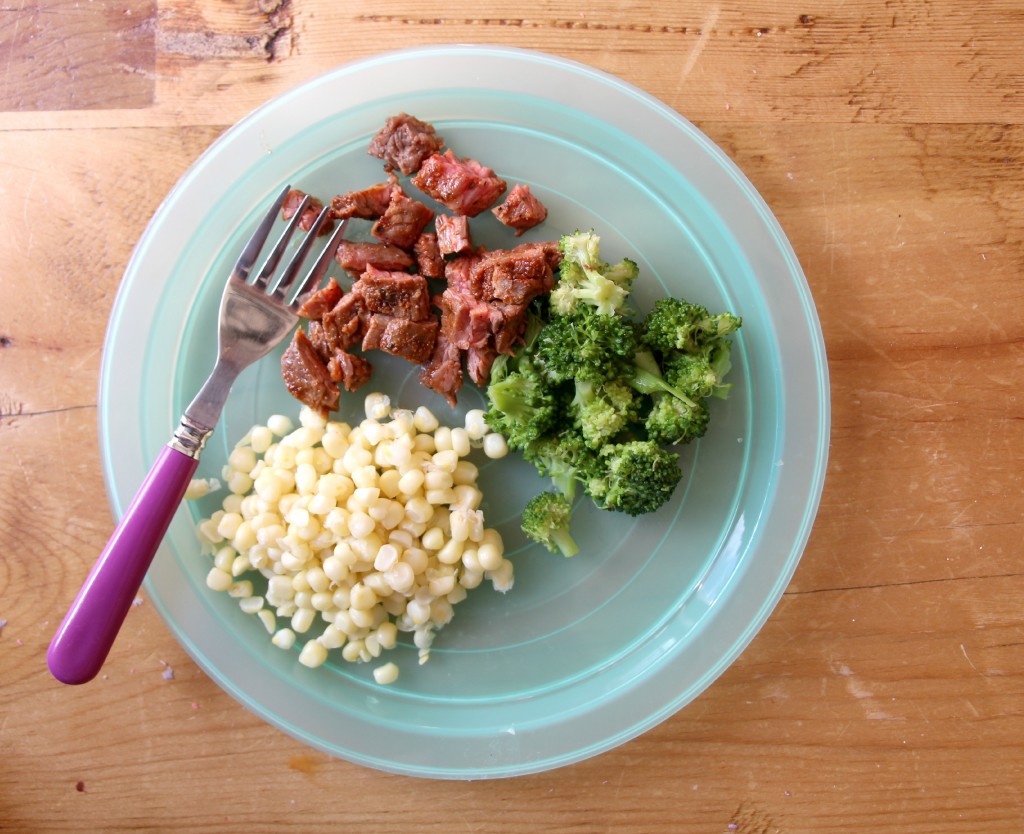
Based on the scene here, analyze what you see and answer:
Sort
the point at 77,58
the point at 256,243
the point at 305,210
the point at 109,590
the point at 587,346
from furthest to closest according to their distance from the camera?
the point at 77,58
the point at 305,210
the point at 256,243
the point at 587,346
the point at 109,590

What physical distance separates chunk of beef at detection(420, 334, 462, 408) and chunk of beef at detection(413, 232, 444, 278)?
209mm

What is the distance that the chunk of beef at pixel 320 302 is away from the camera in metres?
2.30

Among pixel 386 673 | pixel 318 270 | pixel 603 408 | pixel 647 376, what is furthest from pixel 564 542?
pixel 318 270

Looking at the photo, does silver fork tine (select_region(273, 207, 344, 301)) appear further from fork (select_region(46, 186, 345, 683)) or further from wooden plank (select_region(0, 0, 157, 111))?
wooden plank (select_region(0, 0, 157, 111))

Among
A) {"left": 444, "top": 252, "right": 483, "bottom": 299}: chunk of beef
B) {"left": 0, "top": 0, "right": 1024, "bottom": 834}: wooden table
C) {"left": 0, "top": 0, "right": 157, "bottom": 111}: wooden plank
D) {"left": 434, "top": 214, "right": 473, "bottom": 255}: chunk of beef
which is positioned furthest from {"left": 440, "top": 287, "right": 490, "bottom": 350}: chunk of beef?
{"left": 0, "top": 0, "right": 157, "bottom": 111}: wooden plank

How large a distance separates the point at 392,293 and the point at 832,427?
4.97 feet

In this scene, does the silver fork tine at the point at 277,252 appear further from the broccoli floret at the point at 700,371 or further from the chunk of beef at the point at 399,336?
the broccoli floret at the point at 700,371

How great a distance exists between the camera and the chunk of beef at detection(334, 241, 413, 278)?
231 centimetres

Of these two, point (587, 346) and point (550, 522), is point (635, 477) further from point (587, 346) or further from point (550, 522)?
point (587, 346)

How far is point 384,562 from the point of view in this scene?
2182 mm

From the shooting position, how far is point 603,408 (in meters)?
2.17

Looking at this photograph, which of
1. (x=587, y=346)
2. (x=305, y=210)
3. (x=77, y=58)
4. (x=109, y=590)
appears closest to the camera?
(x=109, y=590)

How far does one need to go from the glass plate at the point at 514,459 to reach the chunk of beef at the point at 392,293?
0.20 m

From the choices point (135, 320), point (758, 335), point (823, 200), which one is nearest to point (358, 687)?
point (135, 320)
